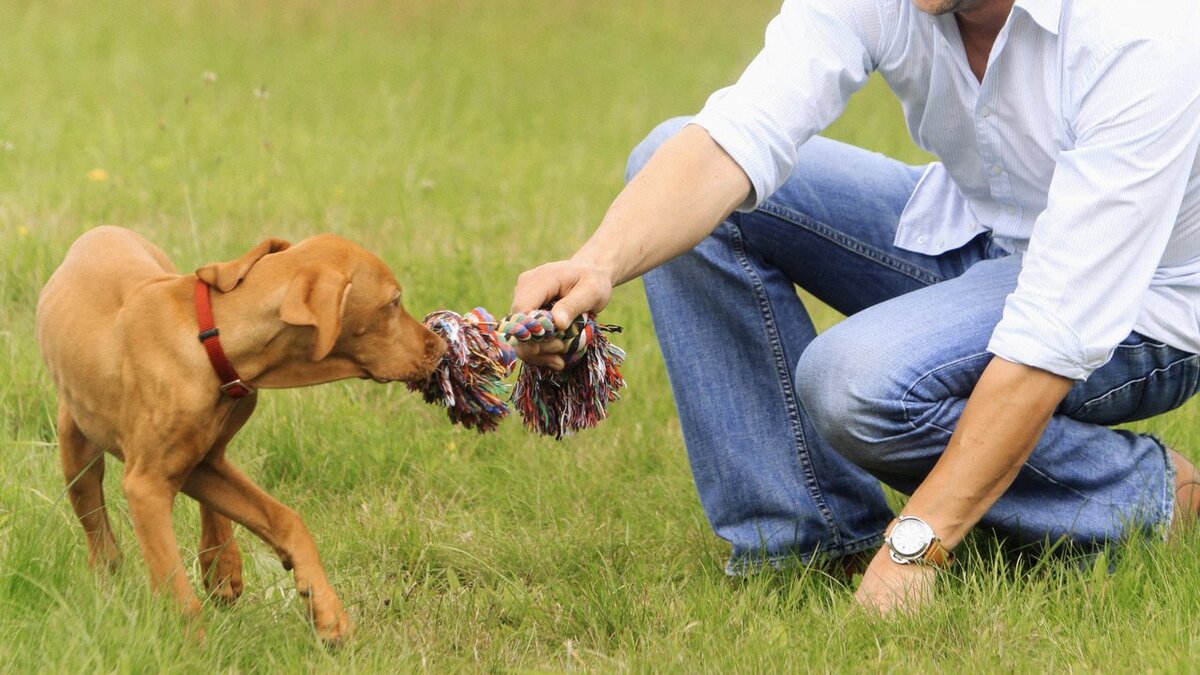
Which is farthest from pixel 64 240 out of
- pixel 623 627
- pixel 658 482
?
pixel 623 627

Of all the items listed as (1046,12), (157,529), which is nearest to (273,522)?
(157,529)

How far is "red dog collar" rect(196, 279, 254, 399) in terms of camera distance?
2336 millimetres

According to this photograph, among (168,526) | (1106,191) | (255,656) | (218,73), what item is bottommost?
(218,73)

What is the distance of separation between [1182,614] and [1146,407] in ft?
1.79

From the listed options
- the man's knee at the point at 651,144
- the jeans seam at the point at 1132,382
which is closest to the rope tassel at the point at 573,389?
the man's knee at the point at 651,144

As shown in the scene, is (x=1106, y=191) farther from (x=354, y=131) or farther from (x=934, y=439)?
(x=354, y=131)

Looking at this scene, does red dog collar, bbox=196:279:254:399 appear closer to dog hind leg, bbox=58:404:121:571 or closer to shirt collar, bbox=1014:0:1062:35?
dog hind leg, bbox=58:404:121:571

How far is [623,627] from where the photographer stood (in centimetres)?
264

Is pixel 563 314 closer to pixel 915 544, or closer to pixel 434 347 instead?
pixel 434 347

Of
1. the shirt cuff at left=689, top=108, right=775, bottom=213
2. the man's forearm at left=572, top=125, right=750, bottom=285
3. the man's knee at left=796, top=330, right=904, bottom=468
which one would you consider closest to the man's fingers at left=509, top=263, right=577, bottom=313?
the man's forearm at left=572, top=125, right=750, bottom=285

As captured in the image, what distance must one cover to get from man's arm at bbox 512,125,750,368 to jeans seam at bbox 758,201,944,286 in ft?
0.95

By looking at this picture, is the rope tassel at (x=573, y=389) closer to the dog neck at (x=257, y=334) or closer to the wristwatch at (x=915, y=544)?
the dog neck at (x=257, y=334)

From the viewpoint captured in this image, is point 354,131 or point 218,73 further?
point 218,73

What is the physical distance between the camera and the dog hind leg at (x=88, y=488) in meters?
2.63
